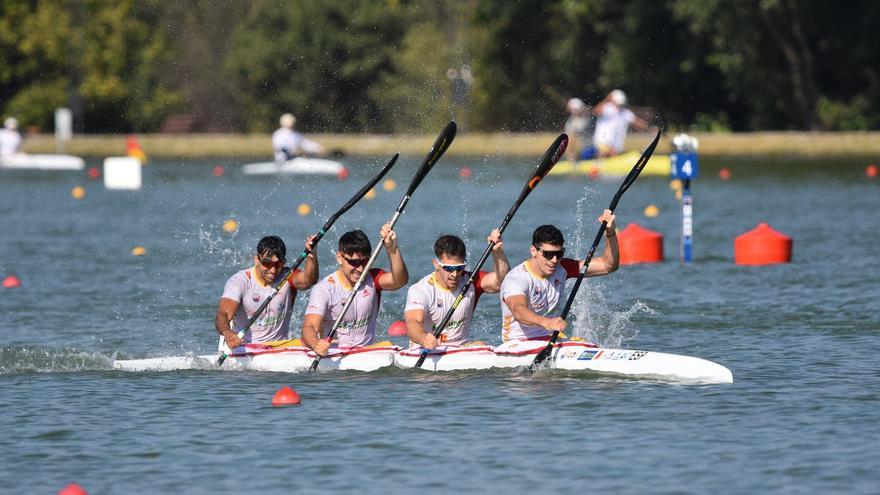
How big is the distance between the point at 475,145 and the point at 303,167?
35.7 ft

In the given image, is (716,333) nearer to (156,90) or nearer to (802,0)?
(802,0)

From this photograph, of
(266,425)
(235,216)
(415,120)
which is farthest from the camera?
(415,120)

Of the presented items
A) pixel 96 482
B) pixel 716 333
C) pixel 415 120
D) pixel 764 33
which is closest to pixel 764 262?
pixel 716 333

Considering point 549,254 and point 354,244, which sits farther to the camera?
point 354,244

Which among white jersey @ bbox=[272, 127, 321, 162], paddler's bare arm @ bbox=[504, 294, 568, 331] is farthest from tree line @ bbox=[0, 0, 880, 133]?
paddler's bare arm @ bbox=[504, 294, 568, 331]

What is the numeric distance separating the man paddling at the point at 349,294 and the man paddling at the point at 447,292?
251 millimetres

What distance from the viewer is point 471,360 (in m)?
14.7

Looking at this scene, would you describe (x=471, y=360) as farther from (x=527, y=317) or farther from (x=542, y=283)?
(x=542, y=283)

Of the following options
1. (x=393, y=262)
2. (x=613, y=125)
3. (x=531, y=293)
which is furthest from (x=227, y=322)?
(x=613, y=125)

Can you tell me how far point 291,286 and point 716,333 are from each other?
5.04m

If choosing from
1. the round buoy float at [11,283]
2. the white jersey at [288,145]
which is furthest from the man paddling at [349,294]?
the white jersey at [288,145]

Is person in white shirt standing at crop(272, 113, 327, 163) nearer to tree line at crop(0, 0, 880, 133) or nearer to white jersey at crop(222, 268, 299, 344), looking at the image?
tree line at crop(0, 0, 880, 133)

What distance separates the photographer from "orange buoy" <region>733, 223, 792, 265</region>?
24.0 m

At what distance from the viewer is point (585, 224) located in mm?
32031
